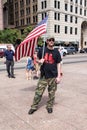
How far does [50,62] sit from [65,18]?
70.2m

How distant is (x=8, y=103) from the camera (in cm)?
774

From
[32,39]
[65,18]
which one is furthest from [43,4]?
[32,39]

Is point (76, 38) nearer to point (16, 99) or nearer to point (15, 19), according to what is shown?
point (15, 19)

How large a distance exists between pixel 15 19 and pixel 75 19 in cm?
2138

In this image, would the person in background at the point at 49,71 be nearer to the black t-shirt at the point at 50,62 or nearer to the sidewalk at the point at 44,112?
the black t-shirt at the point at 50,62

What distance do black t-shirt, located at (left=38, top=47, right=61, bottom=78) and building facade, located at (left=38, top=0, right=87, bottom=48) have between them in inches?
2396

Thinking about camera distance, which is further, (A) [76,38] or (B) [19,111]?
(A) [76,38]

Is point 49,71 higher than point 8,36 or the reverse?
the reverse

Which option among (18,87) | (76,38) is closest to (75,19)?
(76,38)

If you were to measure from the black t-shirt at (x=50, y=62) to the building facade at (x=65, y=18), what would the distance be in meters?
60.9

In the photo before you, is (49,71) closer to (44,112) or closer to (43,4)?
(44,112)

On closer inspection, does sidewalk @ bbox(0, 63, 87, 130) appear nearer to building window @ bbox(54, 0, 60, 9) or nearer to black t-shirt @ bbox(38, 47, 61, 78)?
black t-shirt @ bbox(38, 47, 61, 78)

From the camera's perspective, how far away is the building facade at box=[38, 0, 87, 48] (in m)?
70.3

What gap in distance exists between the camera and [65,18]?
7519 centimetres
